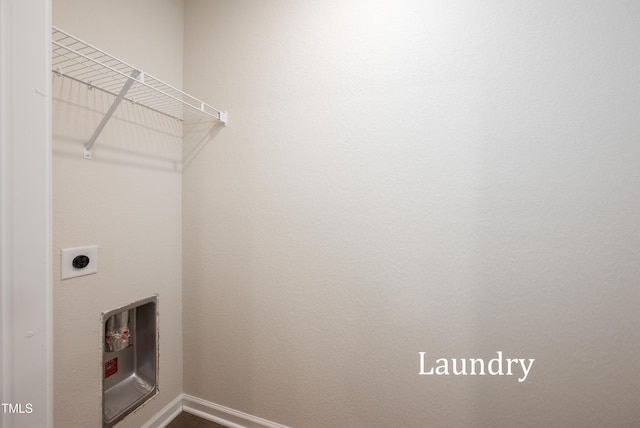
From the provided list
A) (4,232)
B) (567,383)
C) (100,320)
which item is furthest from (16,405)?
(567,383)

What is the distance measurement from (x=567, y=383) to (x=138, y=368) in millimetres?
1869

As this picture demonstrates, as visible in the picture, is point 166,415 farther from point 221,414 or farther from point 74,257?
point 74,257

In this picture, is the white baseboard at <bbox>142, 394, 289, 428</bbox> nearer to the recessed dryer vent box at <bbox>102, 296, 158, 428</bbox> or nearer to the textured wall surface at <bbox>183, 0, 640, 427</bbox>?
the textured wall surface at <bbox>183, 0, 640, 427</bbox>

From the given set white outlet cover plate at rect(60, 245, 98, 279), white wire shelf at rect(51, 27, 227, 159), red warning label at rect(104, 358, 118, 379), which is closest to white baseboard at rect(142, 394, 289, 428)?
red warning label at rect(104, 358, 118, 379)

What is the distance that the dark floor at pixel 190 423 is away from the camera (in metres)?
1.41

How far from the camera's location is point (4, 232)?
450 millimetres

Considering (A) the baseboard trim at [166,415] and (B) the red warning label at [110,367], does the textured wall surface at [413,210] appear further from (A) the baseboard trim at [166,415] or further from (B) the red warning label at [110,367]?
(B) the red warning label at [110,367]

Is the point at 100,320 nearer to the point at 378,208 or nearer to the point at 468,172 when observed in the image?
the point at 378,208

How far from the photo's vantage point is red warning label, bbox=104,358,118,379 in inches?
48.6

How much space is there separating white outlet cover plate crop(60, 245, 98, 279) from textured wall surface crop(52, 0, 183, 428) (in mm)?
19

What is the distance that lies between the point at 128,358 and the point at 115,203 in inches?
31.2

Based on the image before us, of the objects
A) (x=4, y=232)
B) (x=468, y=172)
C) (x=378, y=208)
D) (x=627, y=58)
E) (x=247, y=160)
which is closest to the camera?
(x=4, y=232)

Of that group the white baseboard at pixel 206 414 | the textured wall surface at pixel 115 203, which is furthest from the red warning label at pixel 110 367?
the white baseboard at pixel 206 414

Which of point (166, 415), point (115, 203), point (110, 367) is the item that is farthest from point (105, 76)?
point (166, 415)
